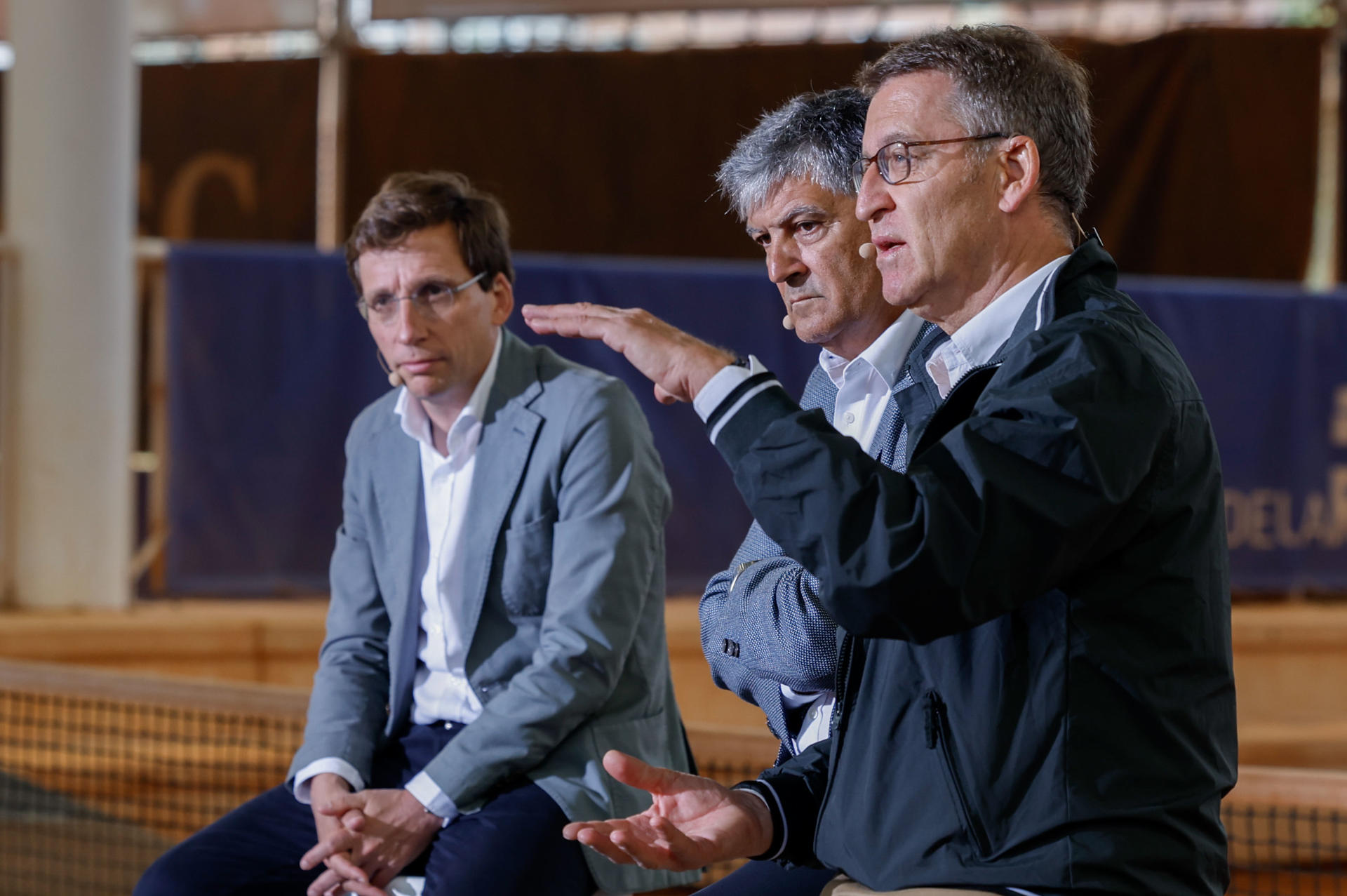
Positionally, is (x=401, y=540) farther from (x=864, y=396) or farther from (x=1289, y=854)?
(x=1289, y=854)

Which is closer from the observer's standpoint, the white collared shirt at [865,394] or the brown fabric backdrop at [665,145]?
the white collared shirt at [865,394]

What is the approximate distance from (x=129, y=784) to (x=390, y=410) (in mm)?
2532

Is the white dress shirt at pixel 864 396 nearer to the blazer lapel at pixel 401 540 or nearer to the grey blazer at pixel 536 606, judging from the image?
the grey blazer at pixel 536 606

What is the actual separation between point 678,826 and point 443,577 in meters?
0.95

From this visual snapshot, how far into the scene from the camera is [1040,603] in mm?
1444

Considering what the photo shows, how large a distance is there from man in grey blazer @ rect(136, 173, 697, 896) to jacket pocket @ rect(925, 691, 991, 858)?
3.44ft

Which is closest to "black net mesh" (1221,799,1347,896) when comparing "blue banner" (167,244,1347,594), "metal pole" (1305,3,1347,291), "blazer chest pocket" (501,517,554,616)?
"blue banner" (167,244,1347,594)

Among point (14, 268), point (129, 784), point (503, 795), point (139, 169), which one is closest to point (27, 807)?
point (129, 784)

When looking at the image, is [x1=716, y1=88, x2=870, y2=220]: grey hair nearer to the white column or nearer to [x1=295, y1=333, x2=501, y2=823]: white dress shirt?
[x1=295, y1=333, x2=501, y2=823]: white dress shirt

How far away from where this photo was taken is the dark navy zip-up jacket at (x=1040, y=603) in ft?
4.38

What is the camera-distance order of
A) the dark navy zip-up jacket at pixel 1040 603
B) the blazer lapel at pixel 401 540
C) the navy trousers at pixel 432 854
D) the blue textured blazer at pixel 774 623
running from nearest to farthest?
1. the dark navy zip-up jacket at pixel 1040 603
2. the blue textured blazer at pixel 774 623
3. the navy trousers at pixel 432 854
4. the blazer lapel at pixel 401 540

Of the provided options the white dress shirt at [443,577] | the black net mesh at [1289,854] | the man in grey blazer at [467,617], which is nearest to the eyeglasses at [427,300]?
the man in grey blazer at [467,617]

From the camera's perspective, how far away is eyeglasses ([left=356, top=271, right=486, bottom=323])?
269 centimetres

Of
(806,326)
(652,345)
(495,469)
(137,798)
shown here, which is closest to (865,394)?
(806,326)
